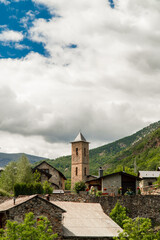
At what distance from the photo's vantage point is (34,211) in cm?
3011

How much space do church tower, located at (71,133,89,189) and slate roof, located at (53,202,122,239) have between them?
51.8 m

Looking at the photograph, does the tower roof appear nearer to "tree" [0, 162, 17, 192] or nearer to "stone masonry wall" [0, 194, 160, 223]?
"tree" [0, 162, 17, 192]

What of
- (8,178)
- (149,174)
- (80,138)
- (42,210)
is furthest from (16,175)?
(80,138)

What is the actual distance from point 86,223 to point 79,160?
5935cm

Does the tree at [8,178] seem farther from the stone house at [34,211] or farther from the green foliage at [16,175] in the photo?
the stone house at [34,211]

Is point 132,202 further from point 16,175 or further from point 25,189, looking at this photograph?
point 16,175

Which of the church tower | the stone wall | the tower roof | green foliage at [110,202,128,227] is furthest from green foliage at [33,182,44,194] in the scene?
the tower roof

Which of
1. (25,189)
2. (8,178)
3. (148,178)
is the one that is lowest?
(25,189)

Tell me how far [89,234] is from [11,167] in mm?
33050

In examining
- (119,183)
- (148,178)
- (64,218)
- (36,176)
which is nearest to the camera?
(64,218)

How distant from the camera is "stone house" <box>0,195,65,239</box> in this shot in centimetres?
2923

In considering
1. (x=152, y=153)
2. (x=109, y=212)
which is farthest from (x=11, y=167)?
(x=152, y=153)

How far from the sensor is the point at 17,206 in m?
29.5

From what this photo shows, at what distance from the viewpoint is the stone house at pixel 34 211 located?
29234 mm
